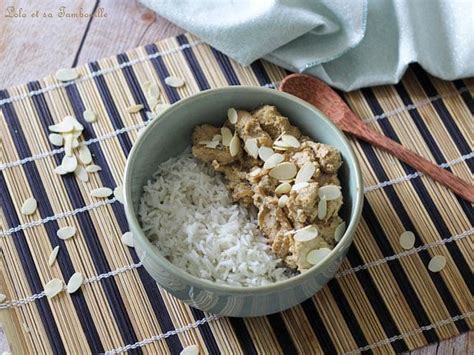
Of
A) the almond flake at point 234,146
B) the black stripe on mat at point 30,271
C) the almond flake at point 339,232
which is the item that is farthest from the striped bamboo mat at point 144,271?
the almond flake at point 234,146

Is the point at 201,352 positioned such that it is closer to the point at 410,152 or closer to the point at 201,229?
the point at 201,229

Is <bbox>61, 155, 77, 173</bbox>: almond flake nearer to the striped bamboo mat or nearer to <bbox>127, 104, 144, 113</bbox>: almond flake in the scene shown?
the striped bamboo mat

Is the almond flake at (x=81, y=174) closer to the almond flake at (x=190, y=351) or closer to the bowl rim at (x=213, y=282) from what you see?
the bowl rim at (x=213, y=282)

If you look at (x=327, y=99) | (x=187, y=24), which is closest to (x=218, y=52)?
(x=187, y=24)

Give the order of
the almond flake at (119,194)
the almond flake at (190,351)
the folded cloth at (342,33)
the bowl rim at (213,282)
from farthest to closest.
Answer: the folded cloth at (342,33) → the almond flake at (119,194) → the almond flake at (190,351) → the bowl rim at (213,282)

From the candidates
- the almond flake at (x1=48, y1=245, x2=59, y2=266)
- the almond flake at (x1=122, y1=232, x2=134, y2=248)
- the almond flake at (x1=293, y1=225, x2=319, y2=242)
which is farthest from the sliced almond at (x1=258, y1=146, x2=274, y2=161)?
the almond flake at (x1=48, y1=245, x2=59, y2=266)

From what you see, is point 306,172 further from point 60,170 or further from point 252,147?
point 60,170

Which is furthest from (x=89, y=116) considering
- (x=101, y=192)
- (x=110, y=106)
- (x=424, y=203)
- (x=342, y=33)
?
(x=424, y=203)
